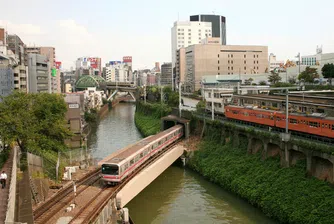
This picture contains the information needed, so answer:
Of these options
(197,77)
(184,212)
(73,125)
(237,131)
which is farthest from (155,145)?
(197,77)

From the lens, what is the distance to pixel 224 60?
90.3 metres

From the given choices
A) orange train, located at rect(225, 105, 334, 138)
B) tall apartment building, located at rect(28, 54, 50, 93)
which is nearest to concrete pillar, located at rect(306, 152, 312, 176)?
orange train, located at rect(225, 105, 334, 138)

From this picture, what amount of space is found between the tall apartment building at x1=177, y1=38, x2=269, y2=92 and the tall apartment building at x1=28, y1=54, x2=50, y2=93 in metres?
33.6

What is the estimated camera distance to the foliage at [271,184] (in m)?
19.3

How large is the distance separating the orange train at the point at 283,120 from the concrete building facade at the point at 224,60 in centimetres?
5271

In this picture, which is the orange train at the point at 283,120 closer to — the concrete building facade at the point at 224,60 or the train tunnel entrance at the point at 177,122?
the train tunnel entrance at the point at 177,122

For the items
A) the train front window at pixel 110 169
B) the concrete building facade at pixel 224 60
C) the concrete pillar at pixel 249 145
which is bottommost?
the train front window at pixel 110 169

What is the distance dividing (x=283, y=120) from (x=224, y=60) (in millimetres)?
63859

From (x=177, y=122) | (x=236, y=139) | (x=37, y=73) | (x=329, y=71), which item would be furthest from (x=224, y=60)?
(x=236, y=139)

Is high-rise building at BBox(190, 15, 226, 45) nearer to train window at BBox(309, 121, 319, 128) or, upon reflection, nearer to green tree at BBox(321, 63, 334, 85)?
green tree at BBox(321, 63, 334, 85)

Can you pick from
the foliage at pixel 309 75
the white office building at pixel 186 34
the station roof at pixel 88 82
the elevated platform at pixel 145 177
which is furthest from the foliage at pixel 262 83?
the station roof at pixel 88 82

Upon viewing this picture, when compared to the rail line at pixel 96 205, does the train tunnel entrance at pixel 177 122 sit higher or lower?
higher

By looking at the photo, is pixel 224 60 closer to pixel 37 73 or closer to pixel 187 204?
pixel 37 73

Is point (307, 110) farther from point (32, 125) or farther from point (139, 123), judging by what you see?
point (139, 123)
